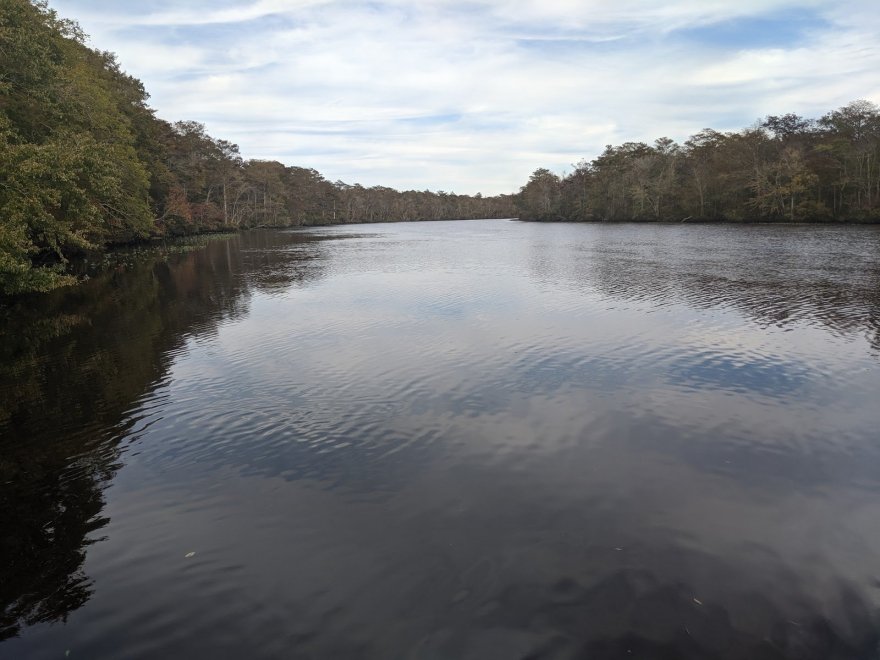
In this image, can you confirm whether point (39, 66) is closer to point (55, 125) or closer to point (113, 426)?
point (55, 125)

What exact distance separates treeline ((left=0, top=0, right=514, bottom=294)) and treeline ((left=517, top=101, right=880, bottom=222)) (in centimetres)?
7444

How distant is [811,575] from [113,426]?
11420 millimetres

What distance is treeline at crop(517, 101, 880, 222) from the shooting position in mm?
65000

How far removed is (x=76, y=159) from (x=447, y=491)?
20.4m

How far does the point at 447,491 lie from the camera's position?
24.9 feet

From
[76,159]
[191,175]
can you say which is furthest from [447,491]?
[191,175]

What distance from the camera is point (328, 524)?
22.4ft

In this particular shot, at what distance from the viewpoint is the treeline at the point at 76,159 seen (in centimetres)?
1855

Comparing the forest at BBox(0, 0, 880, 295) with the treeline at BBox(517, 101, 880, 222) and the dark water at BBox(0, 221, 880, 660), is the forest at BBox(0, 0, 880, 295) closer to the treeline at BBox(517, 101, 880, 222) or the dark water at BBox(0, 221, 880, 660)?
the treeline at BBox(517, 101, 880, 222)

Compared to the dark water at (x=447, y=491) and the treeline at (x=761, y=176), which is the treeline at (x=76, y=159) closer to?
the dark water at (x=447, y=491)

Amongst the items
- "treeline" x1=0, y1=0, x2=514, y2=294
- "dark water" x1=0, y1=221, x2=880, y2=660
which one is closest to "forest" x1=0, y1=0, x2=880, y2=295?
"treeline" x1=0, y1=0, x2=514, y2=294

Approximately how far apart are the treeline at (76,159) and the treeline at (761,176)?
74.4 metres

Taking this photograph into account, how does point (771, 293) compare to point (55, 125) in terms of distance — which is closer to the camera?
point (771, 293)

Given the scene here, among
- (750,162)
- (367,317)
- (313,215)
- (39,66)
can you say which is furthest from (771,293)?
(313,215)
